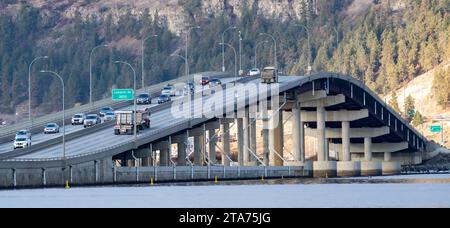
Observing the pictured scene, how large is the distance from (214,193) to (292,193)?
642 cm

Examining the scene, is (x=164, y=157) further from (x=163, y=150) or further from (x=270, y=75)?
(x=270, y=75)

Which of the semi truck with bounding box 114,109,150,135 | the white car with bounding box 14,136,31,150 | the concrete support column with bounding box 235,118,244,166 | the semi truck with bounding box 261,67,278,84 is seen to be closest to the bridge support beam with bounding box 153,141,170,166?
the semi truck with bounding box 114,109,150,135

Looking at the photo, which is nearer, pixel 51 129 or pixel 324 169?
pixel 51 129

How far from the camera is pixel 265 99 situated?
179 metres

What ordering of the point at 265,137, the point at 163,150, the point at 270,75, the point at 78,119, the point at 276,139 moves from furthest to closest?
the point at 276,139, the point at 265,137, the point at 270,75, the point at 78,119, the point at 163,150

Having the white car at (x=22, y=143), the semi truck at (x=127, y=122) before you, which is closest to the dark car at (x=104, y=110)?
the semi truck at (x=127, y=122)

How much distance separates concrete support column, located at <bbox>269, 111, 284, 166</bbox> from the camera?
196500mm

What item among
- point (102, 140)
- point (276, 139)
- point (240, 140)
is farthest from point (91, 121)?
point (276, 139)

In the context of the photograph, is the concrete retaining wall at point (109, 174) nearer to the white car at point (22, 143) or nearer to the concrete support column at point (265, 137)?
the white car at point (22, 143)

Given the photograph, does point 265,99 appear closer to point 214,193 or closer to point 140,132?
point 140,132

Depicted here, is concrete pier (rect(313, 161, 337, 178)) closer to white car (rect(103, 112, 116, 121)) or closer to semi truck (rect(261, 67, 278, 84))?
semi truck (rect(261, 67, 278, 84))

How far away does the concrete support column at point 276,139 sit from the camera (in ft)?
645

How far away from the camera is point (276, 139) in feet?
652
